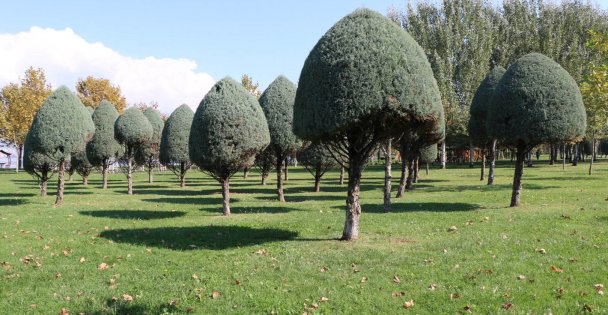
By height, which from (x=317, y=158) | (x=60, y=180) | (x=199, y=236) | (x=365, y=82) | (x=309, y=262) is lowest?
(x=199, y=236)

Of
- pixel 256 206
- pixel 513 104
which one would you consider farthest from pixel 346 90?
pixel 256 206

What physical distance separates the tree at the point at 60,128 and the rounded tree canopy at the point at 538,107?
22.5 meters

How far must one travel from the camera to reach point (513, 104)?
20.6m

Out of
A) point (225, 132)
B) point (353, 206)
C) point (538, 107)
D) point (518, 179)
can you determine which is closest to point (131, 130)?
point (225, 132)

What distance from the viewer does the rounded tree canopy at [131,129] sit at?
114 ft

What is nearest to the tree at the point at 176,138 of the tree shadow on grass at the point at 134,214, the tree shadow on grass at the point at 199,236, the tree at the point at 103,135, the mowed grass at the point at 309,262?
the tree at the point at 103,135

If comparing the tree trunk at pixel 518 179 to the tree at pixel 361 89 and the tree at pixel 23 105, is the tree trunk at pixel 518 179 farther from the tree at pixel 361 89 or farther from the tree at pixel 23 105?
the tree at pixel 23 105

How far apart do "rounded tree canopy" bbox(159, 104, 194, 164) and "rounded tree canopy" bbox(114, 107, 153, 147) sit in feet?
11.1

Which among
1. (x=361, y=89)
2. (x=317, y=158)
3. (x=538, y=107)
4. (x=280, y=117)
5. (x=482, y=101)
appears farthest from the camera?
(x=317, y=158)

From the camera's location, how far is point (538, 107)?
1997 cm

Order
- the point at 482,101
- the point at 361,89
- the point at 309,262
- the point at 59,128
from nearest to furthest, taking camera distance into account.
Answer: the point at 309,262 < the point at 361,89 < the point at 59,128 < the point at 482,101

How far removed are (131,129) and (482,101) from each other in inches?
1059

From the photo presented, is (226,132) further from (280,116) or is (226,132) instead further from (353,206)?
(353,206)

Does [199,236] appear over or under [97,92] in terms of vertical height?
under
